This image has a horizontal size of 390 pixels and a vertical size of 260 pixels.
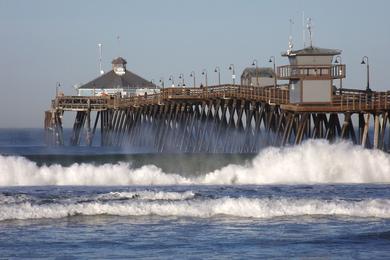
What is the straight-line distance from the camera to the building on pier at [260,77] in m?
73.9

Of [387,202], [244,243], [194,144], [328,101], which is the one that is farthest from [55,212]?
[194,144]

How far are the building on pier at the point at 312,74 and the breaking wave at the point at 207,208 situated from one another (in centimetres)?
1814

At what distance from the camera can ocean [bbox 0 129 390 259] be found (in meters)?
25.2

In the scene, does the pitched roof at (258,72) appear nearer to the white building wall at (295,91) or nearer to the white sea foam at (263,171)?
the white building wall at (295,91)

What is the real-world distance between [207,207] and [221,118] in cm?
3633

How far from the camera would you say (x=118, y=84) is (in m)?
121

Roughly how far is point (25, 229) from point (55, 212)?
10.0ft

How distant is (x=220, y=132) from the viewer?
68500 mm

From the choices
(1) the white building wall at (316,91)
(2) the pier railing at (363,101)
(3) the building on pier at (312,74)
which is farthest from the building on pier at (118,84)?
(2) the pier railing at (363,101)

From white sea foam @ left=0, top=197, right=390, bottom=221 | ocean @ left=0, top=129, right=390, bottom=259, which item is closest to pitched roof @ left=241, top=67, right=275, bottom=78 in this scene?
ocean @ left=0, top=129, right=390, bottom=259

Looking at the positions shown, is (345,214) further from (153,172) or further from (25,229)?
(153,172)

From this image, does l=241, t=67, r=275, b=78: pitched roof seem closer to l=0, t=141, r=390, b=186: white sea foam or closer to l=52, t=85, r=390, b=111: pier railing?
l=52, t=85, r=390, b=111: pier railing

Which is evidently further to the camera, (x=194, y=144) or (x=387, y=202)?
(x=194, y=144)

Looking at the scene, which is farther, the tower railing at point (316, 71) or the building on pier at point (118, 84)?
the building on pier at point (118, 84)
